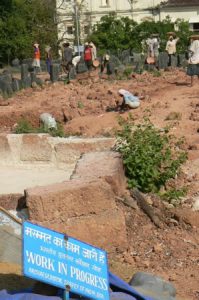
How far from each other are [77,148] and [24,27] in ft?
86.4

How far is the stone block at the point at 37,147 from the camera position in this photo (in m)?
8.12

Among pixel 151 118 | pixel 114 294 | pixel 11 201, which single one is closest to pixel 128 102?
pixel 151 118

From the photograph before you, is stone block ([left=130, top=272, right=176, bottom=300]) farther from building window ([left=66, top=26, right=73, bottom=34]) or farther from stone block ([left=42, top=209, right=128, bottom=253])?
building window ([left=66, top=26, right=73, bottom=34])

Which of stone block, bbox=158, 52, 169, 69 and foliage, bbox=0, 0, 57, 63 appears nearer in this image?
stone block, bbox=158, 52, 169, 69

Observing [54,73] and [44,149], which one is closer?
A: [44,149]

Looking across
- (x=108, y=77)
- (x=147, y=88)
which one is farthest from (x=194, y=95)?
(x=108, y=77)

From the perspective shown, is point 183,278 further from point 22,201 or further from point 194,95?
point 194,95

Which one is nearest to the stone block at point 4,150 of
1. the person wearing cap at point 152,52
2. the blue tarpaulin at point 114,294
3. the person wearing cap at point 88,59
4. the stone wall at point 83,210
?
the stone wall at point 83,210

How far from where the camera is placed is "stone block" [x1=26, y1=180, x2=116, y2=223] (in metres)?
5.90

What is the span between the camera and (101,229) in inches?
241

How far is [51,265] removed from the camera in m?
4.05

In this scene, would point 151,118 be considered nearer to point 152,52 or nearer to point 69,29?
point 152,52

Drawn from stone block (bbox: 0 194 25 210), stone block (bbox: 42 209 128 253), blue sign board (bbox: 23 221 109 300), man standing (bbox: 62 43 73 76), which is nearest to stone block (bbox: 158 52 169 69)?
man standing (bbox: 62 43 73 76)

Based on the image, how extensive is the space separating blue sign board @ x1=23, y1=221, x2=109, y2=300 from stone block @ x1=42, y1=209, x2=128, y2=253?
1.75 meters
